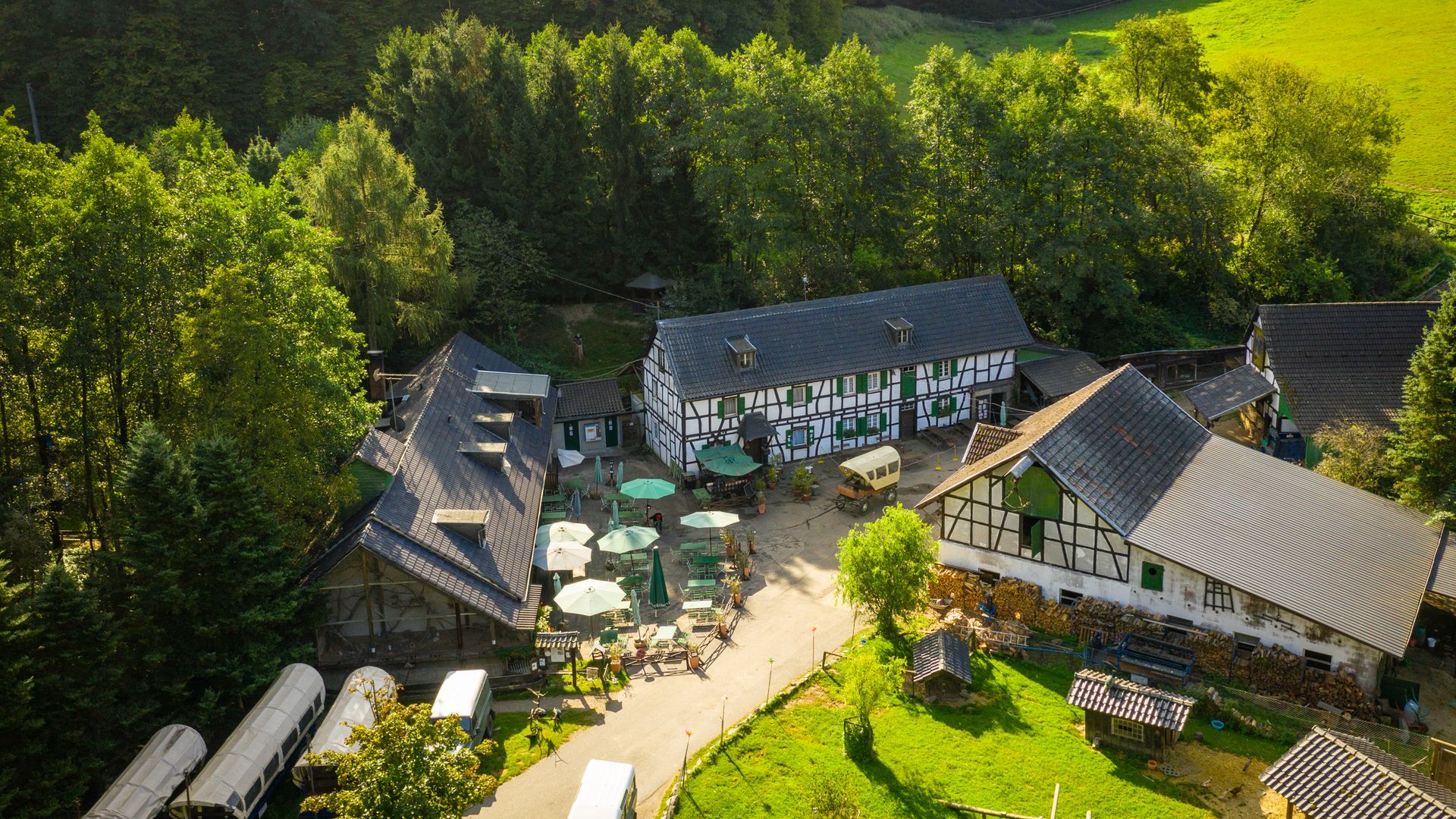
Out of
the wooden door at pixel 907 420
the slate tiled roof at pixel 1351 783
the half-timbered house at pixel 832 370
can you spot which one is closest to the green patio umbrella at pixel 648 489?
the half-timbered house at pixel 832 370

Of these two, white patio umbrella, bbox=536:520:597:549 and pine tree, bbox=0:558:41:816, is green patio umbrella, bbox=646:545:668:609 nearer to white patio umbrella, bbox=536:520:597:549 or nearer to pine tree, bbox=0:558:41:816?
white patio umbrella, bbox=536:520:597:549

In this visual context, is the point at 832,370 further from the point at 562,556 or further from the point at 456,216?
the point at 456,216

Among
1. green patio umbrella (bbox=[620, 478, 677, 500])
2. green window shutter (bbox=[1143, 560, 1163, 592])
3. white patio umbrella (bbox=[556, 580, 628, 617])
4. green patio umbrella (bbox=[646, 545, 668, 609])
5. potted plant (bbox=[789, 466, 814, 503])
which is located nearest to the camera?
green window shutter (bbox=[1143, 560, 1163, 592])

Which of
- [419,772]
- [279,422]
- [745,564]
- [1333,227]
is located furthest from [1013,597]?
[1333,227]

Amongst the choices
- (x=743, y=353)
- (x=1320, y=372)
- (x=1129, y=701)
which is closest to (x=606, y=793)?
(x=1129, y=701)

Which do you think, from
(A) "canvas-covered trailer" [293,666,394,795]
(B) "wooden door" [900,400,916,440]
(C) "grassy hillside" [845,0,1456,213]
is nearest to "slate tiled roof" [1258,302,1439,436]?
(B) "wooden door" [900,400,916,440]

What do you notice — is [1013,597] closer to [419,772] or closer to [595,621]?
[595,621]
